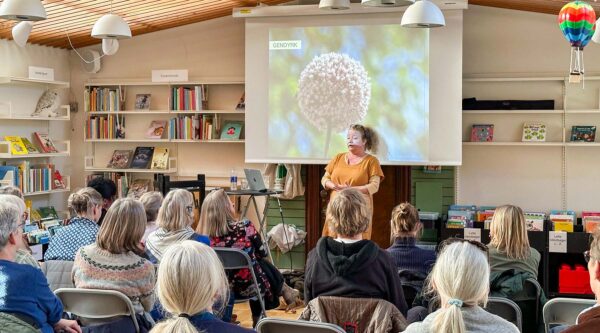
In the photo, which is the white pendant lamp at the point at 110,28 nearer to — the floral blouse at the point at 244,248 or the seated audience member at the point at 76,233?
the seated audience member at the point at 76,233

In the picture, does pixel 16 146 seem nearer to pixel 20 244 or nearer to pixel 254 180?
pixel 254 180

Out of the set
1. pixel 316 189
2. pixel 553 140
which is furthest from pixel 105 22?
pixel 553 140

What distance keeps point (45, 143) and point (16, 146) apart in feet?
2.03


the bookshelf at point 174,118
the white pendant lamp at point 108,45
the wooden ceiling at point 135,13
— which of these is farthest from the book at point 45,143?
the white pendant lamp at point 108,45

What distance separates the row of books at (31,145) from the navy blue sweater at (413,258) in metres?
5.04

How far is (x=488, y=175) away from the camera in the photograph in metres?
7.64

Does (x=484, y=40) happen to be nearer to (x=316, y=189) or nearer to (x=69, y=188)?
(x=316, y=189)

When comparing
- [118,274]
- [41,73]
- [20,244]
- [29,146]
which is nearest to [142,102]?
[41,73]

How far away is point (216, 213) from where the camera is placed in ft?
15.0

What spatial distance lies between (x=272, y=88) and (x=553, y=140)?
299cm

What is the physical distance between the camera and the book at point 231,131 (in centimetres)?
821

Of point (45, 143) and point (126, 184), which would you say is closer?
point (45, 143)

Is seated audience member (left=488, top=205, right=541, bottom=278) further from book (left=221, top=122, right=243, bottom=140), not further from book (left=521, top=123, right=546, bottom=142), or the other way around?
book (left=221, top=122, right=243, bottom=140)

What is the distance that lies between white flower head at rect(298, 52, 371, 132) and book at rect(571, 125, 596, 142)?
6.88ft
